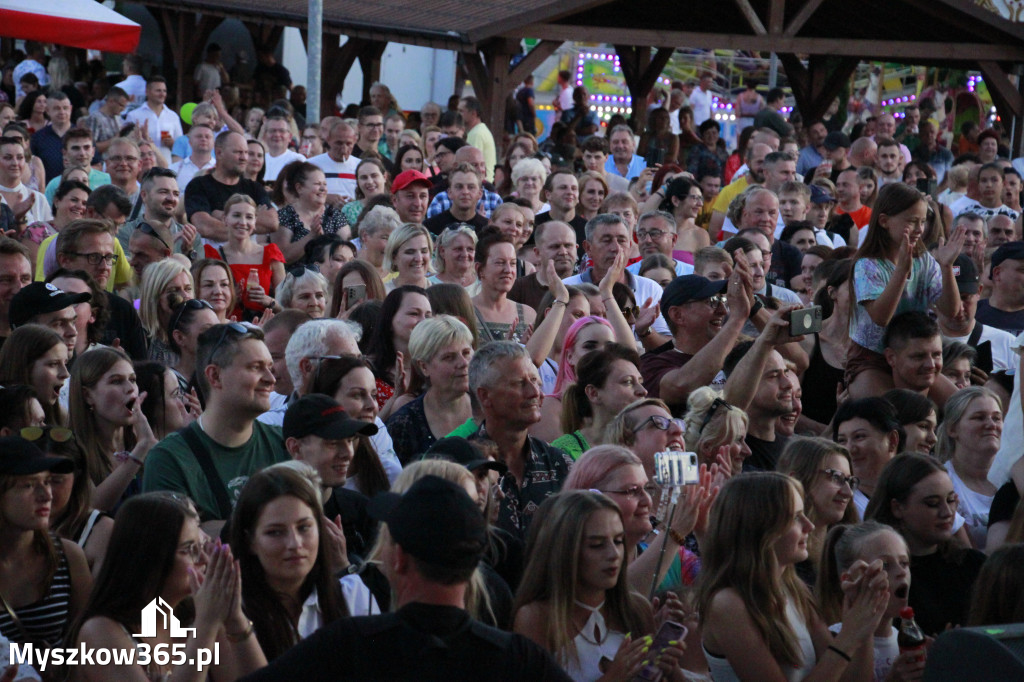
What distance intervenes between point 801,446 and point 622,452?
780 mm

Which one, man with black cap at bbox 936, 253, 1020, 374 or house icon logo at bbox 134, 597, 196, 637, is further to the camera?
man with black cap at bbox 936, 253, 1020, 374

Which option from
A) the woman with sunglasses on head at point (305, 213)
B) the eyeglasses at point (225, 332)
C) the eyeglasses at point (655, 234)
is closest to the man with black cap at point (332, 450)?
the eyeglasses at point (225, 332)

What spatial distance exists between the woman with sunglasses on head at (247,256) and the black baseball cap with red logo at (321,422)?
3.62 meters

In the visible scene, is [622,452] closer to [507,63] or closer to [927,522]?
[927,522]

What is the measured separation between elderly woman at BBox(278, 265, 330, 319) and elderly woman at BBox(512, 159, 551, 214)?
3.67 m

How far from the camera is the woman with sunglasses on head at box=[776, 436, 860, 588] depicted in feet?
15.9

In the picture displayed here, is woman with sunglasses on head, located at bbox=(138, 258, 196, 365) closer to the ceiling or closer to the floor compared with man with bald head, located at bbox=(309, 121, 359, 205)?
closer to the floor

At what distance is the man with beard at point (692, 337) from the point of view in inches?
242

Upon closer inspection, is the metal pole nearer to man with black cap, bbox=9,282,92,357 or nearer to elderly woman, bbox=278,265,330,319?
elderly woman, bbox=278,265,330,319

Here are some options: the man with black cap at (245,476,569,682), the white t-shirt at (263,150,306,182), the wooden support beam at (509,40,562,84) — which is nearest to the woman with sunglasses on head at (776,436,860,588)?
the man with black cap at (245,476,569,682)

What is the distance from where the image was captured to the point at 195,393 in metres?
5.94

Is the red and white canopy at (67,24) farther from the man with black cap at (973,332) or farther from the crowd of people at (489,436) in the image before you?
the man with black cap at (973,332)

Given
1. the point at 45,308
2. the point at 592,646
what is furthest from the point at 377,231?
the point at 592,646

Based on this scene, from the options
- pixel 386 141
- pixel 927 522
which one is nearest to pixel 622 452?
pixel 927 522
